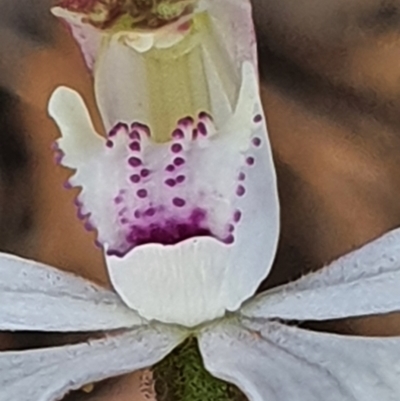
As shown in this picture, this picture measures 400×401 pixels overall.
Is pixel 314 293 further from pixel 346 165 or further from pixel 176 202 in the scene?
pixel 346 165

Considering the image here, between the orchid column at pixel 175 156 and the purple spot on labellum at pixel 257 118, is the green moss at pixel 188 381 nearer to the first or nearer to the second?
the orchid column at pixel 175 156

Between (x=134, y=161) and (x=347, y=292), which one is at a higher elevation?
(x=134, y=161)

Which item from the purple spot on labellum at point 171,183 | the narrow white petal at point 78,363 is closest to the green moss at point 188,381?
the narrow white petal at point 78,363

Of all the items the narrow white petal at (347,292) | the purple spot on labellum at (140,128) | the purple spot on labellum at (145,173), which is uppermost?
the purple spot on labellum at (140,128)

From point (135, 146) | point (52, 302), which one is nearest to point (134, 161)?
point (135, 146)

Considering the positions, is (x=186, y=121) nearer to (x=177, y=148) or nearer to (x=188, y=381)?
(x=177, y=148)
